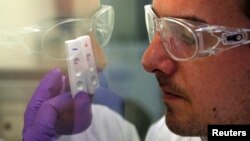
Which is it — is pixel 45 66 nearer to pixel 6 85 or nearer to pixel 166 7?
pixel 6 85

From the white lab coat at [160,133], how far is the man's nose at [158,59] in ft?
0.47

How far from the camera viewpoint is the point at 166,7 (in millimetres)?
919

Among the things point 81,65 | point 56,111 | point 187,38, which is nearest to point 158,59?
point 187,38

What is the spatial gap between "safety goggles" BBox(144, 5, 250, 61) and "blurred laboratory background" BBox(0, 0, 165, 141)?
0.08m

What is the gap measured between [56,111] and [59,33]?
22cm

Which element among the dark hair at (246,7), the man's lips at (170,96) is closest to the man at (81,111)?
the man's lips at (170,96)

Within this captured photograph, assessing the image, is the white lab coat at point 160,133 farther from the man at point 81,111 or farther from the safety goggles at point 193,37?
the safety goggles at point 193,37

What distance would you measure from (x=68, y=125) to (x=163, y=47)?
36 centimetres

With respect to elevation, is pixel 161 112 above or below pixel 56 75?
below

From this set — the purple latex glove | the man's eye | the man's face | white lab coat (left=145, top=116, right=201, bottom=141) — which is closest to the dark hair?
the man's face

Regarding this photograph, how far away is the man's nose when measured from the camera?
0.94 meters

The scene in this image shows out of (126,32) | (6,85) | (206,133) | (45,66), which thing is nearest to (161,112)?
(206,133)

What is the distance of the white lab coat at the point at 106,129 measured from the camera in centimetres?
105

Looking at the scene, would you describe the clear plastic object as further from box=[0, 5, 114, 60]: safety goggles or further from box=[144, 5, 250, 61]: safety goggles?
box=[144, 5, 250, 61]: safety goggles
